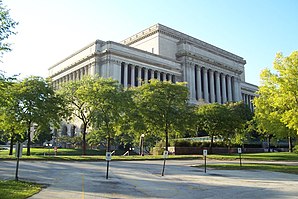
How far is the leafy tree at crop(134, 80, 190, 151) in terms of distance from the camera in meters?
44.1

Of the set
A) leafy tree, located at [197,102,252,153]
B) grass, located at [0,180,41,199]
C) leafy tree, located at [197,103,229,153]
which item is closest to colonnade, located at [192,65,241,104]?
leafy tree, located at [197,102,252,153]

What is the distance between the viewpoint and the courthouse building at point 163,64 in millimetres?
85688

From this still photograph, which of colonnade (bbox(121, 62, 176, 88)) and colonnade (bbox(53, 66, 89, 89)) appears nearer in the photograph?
colonnade (bbox(121, 62, 176, 88))

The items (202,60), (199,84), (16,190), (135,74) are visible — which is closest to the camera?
(16,190)

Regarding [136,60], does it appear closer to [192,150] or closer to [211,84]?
[211,84]

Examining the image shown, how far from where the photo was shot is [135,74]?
92875mm

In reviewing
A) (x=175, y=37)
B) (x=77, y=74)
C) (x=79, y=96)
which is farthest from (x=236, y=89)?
(x=79, y=96)

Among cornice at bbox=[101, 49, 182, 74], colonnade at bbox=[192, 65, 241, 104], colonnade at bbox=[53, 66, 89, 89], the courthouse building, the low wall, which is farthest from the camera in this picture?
colonnade at bbox=[192, 65, 241, 104]

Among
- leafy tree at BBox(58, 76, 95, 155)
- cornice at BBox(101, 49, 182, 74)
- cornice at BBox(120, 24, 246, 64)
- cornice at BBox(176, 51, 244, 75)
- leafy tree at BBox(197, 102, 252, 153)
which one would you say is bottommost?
leafy tree at BBox(197, 102, 252, 153)

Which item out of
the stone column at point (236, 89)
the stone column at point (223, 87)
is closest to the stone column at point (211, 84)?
the stone column at point (223, 87)

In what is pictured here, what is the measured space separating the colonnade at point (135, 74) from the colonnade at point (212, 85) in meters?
11.4

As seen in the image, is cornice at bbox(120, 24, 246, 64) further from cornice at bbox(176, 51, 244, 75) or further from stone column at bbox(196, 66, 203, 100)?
stone column at bbox(196, 66, 203, 100)

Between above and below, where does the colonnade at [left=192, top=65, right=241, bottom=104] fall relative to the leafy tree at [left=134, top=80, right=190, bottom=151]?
above

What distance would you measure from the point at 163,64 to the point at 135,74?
9.68 metres
